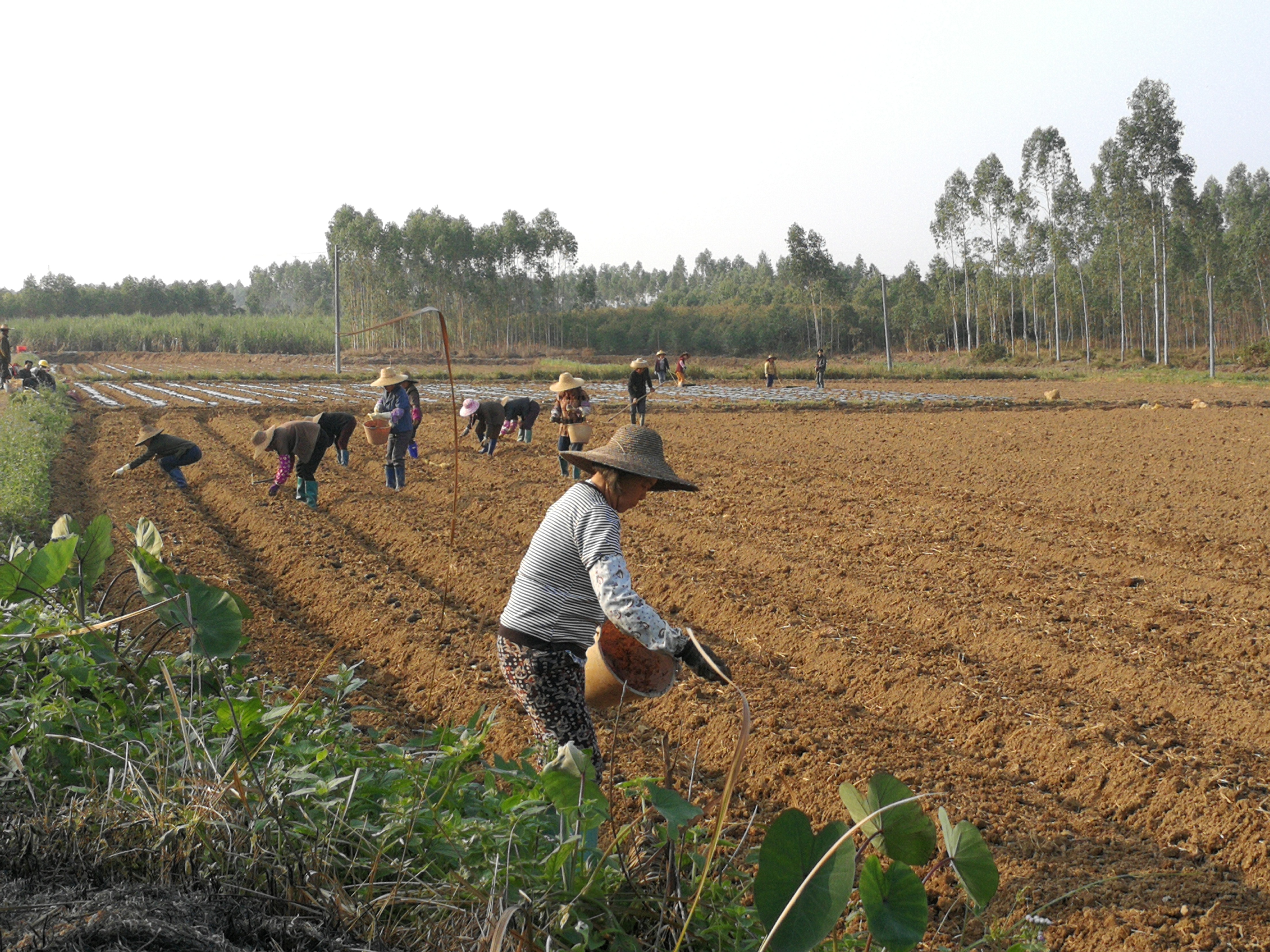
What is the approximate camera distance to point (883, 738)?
4.71 m

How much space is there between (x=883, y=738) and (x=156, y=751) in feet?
11.0

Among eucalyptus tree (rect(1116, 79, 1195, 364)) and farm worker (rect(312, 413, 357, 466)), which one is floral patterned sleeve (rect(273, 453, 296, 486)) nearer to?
farm worker (rect(312, 413, 357, 466))

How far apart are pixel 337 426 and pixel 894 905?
31.1 feet

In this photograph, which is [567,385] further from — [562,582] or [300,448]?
[562,582]

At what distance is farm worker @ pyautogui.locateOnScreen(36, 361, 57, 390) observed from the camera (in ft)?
73.7

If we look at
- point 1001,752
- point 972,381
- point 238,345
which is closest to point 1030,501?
point 1001,752

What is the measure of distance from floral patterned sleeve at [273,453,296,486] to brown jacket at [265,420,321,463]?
0.13 meters

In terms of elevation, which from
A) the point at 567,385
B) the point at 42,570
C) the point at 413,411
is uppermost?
the point at 567,385

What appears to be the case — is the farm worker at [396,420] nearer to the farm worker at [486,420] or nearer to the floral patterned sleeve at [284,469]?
the floral patterned sleeve at [284,469]

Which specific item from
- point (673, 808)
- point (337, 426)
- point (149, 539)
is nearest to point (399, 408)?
point (337, 426)

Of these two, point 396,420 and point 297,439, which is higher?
point 396,420

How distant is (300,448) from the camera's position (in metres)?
9.91

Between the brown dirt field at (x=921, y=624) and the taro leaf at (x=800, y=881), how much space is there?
639 millimetres

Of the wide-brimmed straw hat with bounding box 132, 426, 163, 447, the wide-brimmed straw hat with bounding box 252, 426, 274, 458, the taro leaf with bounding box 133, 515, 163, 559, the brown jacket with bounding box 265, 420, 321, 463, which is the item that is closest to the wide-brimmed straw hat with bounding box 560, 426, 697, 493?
the taro leaf with bounding box 133, 515, 163, 559
